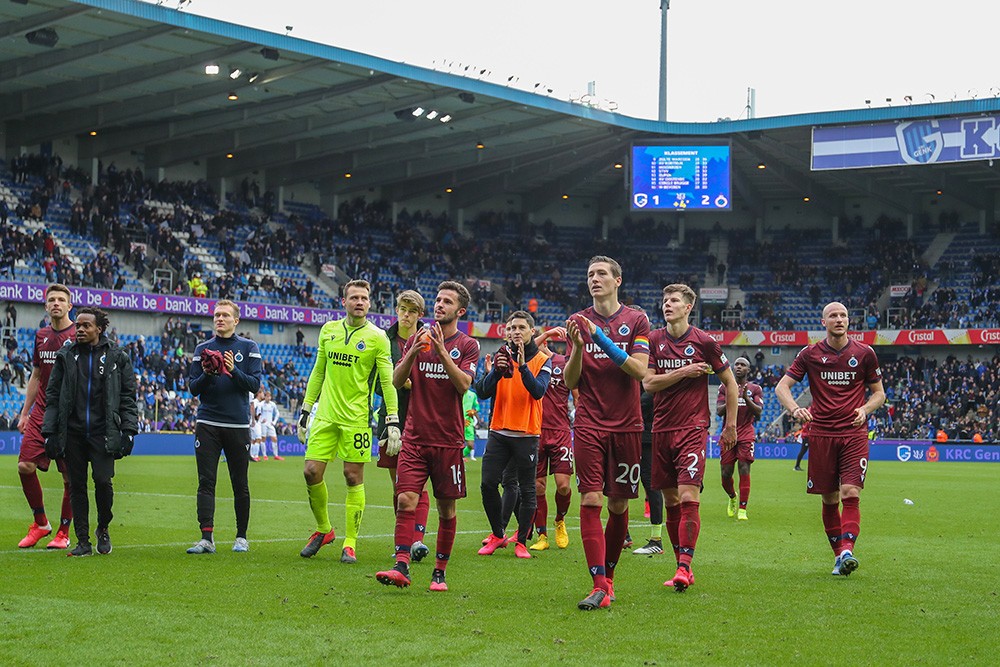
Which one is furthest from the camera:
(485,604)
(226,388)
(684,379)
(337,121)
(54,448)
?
(337,121)

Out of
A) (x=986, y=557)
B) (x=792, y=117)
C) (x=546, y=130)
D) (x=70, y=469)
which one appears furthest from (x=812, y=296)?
(x=70, y=469)

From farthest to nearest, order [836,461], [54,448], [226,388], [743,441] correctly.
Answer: [743,441], [226,388], [836,461], [54,448]

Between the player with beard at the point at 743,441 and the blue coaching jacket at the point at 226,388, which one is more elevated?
the blue coaching jacket at the point at 226,388

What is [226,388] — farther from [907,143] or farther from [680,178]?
[907,143]

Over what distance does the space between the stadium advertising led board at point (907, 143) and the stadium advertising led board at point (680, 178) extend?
3.58 m

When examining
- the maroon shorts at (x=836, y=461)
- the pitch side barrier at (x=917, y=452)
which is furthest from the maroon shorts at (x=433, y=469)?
the pitch side barrier at (x=917, y=452)

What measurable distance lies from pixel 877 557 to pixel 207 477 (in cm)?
642

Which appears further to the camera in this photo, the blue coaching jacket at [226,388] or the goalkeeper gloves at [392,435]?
the blue coaching jacket at [226,388]

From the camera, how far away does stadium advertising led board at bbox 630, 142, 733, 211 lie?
158 ft

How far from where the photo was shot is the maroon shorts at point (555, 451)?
43.1ft

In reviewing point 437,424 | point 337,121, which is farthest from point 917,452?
point 437,424

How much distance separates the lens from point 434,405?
32.1ft

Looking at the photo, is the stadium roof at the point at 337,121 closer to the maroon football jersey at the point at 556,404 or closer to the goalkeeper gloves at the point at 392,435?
the maroon football jersey at the point at 556,404

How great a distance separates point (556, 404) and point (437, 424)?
3.66 meters
